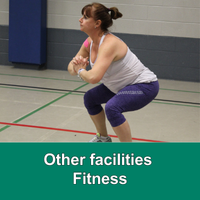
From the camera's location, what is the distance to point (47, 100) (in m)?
4.32

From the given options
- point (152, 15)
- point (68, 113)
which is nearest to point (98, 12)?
point (68, 113)

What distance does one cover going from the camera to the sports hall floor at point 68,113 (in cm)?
319

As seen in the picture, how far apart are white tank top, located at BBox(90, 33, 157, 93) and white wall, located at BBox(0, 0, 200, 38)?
10.6ft

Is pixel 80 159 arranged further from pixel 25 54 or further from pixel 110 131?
pixel 25 54

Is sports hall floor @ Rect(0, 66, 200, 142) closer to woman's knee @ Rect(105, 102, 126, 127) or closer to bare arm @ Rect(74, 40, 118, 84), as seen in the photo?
woman's knee @ Rect(105, 102, 126, 127)

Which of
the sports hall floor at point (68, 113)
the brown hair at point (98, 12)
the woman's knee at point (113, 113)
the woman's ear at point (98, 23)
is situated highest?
the brown hair at point (98, 12)

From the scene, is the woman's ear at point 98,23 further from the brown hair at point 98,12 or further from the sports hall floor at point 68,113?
the sports hall floor at point 68,113

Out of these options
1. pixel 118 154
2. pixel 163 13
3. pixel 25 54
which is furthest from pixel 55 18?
pixel 118 154

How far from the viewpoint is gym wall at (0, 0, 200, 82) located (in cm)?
567

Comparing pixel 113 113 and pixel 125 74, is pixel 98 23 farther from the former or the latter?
pixel 113 113

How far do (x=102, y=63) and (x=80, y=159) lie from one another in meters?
0.70

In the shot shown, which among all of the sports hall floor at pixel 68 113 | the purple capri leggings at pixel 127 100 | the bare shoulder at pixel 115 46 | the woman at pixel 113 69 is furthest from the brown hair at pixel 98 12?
the sports hall floor at pixel 68 113

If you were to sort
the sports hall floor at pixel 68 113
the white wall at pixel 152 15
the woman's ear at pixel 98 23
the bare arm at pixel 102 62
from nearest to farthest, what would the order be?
1. the bare arm at pixel 102 62
2. the woman's ear at pixel 98 23
3. the sports hall floor at pixel 68 113
4. the white wall at pixel 152 15

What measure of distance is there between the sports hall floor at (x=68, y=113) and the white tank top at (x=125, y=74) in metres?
0.75
